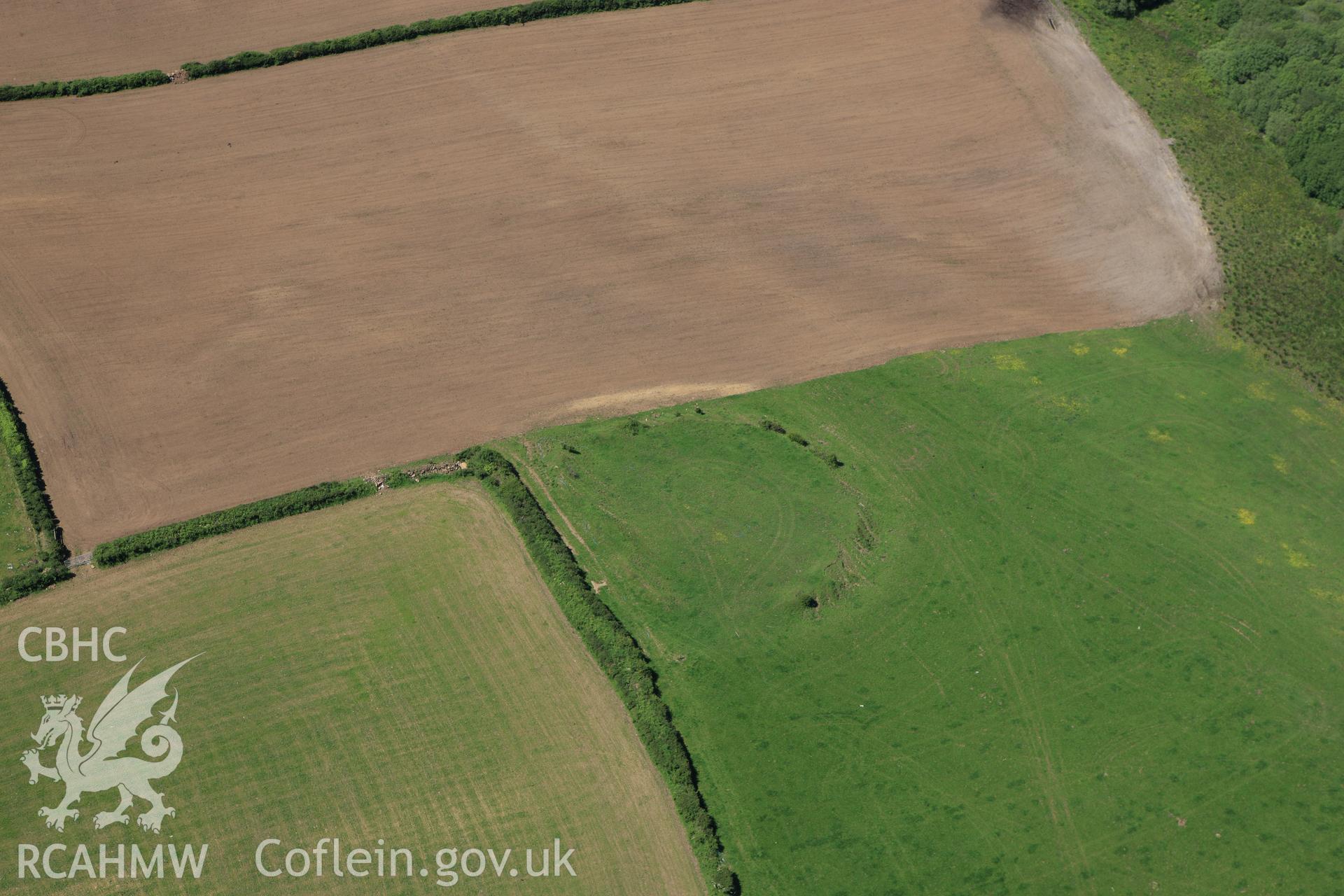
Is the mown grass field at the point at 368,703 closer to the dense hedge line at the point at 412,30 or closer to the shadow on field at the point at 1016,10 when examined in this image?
the dense hedge line at the point at 412,30

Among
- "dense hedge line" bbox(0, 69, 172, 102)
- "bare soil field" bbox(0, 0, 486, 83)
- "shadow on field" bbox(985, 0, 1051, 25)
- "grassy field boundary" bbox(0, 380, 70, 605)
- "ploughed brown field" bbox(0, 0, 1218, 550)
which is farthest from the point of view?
"shadow on field" bbox(985, 0, 1051, 25)

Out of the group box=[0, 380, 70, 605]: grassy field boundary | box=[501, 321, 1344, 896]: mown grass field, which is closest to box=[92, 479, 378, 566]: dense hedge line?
box=[0, 380, 70, 605]: grassy field boundary

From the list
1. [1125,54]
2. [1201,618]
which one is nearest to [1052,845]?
[1201,618]

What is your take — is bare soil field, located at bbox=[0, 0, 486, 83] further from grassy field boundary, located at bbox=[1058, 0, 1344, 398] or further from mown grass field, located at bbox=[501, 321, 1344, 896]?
grassy field boundary, located at bbox=[1058, 0, 1344, 398]

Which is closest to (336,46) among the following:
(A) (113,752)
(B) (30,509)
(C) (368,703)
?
(B) (30,509)

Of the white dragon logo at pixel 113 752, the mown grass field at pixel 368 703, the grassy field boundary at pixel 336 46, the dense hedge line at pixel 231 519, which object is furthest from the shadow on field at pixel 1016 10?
the white dragon logo at pixel 113 752

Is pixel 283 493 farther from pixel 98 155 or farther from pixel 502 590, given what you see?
pixel 98 155
